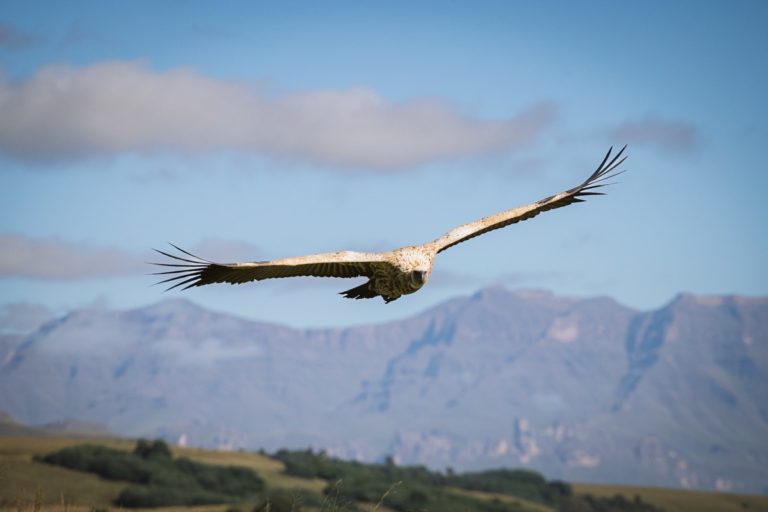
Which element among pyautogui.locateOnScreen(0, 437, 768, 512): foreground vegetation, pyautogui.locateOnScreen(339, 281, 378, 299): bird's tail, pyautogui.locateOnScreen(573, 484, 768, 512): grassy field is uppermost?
pyautogui.locateOnScreen(339, 281, 378, 299): bird's tail

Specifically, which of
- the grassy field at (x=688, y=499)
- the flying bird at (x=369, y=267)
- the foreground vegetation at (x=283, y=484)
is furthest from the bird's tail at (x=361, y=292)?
the grassy field at (x=688, y=499)

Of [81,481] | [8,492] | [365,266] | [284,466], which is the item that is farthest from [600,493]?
[365,266]

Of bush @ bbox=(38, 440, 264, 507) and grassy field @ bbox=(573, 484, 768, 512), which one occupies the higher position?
bush @ bbox=(38, 440, 264, 507)

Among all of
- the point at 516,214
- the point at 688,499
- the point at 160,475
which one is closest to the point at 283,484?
the point at 160,475

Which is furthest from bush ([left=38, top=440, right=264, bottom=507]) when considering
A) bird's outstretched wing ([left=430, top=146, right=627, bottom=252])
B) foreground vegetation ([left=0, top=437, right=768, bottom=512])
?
bird's outstretched wing ([left=430, top=146, right=627, bottom=252])

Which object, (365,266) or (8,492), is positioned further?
(8,492)

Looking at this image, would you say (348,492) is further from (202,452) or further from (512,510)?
(202,452)

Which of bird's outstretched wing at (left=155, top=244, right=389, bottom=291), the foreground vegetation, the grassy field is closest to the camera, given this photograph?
bird's outstretched wing at (left=155, top=244, right=389, bottom=291)

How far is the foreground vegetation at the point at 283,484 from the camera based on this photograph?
1796 inches

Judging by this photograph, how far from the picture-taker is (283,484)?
6184 cm

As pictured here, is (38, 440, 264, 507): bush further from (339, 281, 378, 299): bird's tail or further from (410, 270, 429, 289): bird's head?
(410, 270, 429, 289): bird's head

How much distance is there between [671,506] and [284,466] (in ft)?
98.8

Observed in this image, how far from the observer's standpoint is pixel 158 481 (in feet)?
176

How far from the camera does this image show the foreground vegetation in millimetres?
45625
